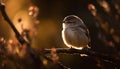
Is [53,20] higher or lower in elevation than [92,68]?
higher

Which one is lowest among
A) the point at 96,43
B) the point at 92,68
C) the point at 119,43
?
the point at 92,68

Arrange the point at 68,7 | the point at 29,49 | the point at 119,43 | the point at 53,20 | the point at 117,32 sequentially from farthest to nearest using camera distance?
the point at 68,7
the point at 53,20
the point at 117,32
the point at 119,43
the point at 29,49

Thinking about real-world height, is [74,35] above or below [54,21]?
below

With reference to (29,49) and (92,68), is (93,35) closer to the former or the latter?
(92,68)

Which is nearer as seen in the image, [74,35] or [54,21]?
[74,35]

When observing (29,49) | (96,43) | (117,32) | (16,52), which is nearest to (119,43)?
(117,32)

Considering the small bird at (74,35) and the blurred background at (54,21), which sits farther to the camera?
the blurred background at (54,21)

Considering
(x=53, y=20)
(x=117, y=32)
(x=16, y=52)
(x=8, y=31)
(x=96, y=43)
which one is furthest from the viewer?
(x=53, y=20)

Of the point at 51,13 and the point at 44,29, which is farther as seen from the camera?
the point at 51,13

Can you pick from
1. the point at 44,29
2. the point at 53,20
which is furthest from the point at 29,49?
the point at 53,20

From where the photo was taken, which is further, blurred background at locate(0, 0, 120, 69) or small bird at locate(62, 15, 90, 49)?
blurred background at locate(0, 0, 120, 69)
